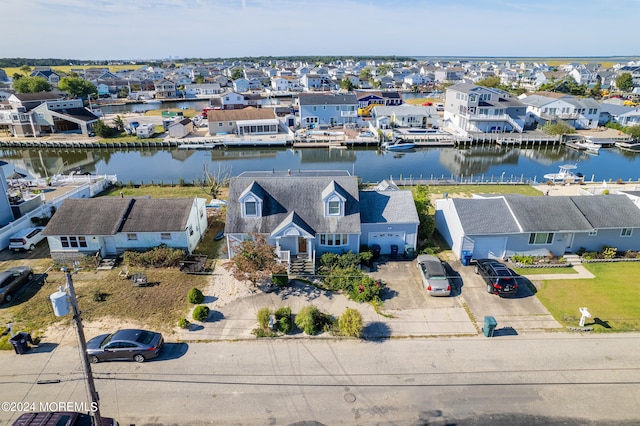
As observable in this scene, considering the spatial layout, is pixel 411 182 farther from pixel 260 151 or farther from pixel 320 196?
pixel 260 151

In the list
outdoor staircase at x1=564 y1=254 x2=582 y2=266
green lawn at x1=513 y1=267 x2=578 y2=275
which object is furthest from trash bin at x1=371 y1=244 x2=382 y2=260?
outdoor staircase at x1=564 y1=254 x2=582 y2=266

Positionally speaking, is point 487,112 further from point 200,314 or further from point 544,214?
point 200,314

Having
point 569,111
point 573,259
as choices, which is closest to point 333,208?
point 573,259

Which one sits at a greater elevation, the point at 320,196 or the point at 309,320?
the point at 320,196

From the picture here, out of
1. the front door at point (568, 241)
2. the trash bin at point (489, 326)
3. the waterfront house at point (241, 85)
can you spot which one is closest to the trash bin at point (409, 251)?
the trash bin at point (489, 326)

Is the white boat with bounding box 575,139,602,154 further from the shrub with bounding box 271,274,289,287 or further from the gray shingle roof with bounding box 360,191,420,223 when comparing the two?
the shrub with bounding box 271,274,289,287

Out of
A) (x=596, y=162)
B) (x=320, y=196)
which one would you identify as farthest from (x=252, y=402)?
(x=596, y=162)
